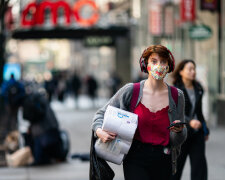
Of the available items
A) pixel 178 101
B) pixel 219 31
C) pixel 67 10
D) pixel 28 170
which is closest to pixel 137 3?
pixel 67 10

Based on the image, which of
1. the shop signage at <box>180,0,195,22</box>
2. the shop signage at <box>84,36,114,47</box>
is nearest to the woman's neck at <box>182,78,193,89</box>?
the shop signage at <box>180,0,195,22</box>

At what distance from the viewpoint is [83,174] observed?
9477 millimetres

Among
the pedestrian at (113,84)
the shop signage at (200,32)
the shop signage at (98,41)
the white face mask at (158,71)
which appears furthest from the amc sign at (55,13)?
the white face mask at (158,71)

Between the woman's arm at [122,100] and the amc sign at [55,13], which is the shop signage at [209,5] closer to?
the amc sign at [55,13]

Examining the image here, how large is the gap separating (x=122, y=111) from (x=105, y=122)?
0.16m

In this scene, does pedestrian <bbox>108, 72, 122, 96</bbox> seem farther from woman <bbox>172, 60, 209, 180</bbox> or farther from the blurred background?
woman <bbox>172, 60, 209, 180</bbox>

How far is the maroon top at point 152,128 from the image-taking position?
465 centimetres

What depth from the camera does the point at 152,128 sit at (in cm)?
466

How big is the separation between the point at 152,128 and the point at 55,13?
21.7 m

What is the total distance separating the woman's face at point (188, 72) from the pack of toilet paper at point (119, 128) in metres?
2.55

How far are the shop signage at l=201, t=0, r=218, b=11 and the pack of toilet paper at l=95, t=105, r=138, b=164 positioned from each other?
1324 centimetres

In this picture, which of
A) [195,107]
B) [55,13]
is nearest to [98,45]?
[55,13]

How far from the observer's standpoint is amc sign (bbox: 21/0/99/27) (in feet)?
83.6

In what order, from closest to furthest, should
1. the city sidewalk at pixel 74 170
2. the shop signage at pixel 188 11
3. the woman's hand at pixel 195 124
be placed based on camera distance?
the woman's hand at pixel 195 124
the city sidewalk at pixel 74 170
the shop signage at pixel 188 11
